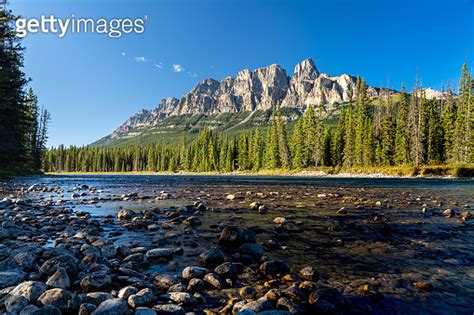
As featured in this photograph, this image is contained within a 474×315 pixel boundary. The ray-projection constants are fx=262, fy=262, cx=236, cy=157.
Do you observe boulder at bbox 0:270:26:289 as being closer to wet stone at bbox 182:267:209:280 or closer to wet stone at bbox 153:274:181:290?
wet stone at bbox 153:274:181:290

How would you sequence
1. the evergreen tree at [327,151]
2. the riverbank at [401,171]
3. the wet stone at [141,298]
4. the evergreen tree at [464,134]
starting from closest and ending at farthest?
the wet stone at [141,298]
the riverbank at [401,171]
the evergreen tree at [464,134]
the evergreen tree at [327,151]

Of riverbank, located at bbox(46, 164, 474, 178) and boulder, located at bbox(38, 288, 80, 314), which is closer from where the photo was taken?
boulder, located at bbox(38, 288, 80, 314)

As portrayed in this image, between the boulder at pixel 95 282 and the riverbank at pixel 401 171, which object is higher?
the riverbank at pixel 401 171

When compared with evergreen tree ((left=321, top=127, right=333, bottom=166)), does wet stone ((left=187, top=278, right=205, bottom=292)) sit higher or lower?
lower

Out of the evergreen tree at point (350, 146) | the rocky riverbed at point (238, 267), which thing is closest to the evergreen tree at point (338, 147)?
the evergreen tree at point (350, 146)

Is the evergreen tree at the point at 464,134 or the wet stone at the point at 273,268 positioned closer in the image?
the wet stone at the point at 273,268

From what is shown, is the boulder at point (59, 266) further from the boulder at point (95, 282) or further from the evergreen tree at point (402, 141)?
the evergreen tree at point (402, 141)

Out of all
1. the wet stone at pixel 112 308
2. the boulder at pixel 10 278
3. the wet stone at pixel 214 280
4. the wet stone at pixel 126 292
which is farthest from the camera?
the wet stone at pixel 214 280

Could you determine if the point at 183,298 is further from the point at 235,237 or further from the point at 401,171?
the point at 401,171

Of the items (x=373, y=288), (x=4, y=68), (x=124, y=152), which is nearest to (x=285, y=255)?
(x=373, y=288)

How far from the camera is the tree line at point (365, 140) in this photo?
63.2 meters

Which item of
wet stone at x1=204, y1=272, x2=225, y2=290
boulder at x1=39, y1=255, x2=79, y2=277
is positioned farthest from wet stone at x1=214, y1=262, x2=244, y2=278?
boulder at x1=39, y1=255, x2=79, y2=277

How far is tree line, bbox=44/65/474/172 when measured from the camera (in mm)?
63156

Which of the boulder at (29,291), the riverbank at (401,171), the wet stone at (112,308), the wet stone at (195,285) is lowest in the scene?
the wet stone at (195,285)
